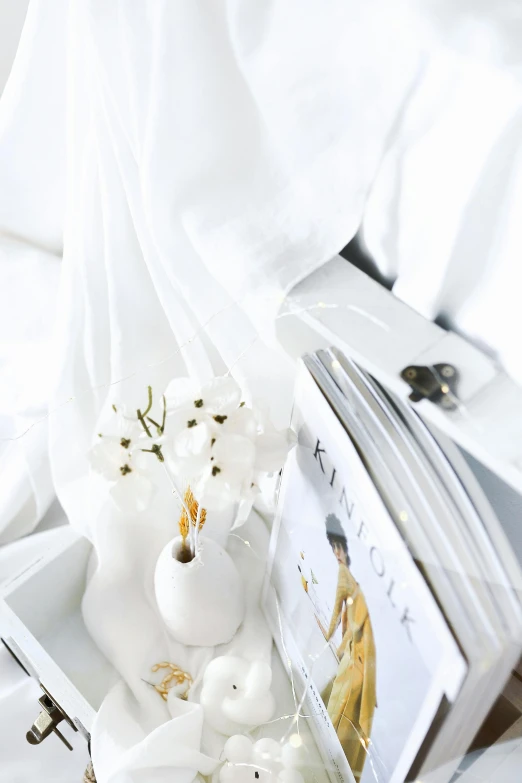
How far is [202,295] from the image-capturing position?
18.3 inches

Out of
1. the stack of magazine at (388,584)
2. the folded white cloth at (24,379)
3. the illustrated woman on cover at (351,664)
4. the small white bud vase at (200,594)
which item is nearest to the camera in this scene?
the stack of magazine at (388,584)

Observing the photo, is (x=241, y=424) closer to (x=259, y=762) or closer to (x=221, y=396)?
(x=221, y=396)

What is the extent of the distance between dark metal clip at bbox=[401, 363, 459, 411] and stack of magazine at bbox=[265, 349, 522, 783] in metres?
0.02

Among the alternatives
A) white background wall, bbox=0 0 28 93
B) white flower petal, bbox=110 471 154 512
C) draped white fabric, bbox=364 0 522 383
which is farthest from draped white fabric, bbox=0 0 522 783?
white background wall, bbox=0 0 28 93

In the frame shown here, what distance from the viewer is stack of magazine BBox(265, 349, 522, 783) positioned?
28 cm

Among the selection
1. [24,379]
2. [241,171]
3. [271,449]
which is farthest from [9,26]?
[271,449]

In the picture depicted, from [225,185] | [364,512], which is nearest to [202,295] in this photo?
[225,185]

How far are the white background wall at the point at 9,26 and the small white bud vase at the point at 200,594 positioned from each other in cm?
66

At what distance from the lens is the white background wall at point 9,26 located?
749 mm

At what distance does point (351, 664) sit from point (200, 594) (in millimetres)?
144

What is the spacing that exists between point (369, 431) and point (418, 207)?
126 millimetres

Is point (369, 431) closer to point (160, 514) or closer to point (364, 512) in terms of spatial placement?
point (364, 512)

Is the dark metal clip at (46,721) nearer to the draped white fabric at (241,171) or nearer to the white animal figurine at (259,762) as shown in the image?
the draped white fabric at (241,171)

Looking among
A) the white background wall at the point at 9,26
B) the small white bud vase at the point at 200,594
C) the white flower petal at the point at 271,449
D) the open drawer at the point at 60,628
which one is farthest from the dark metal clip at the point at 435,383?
the white background wall at the point at 9,26
